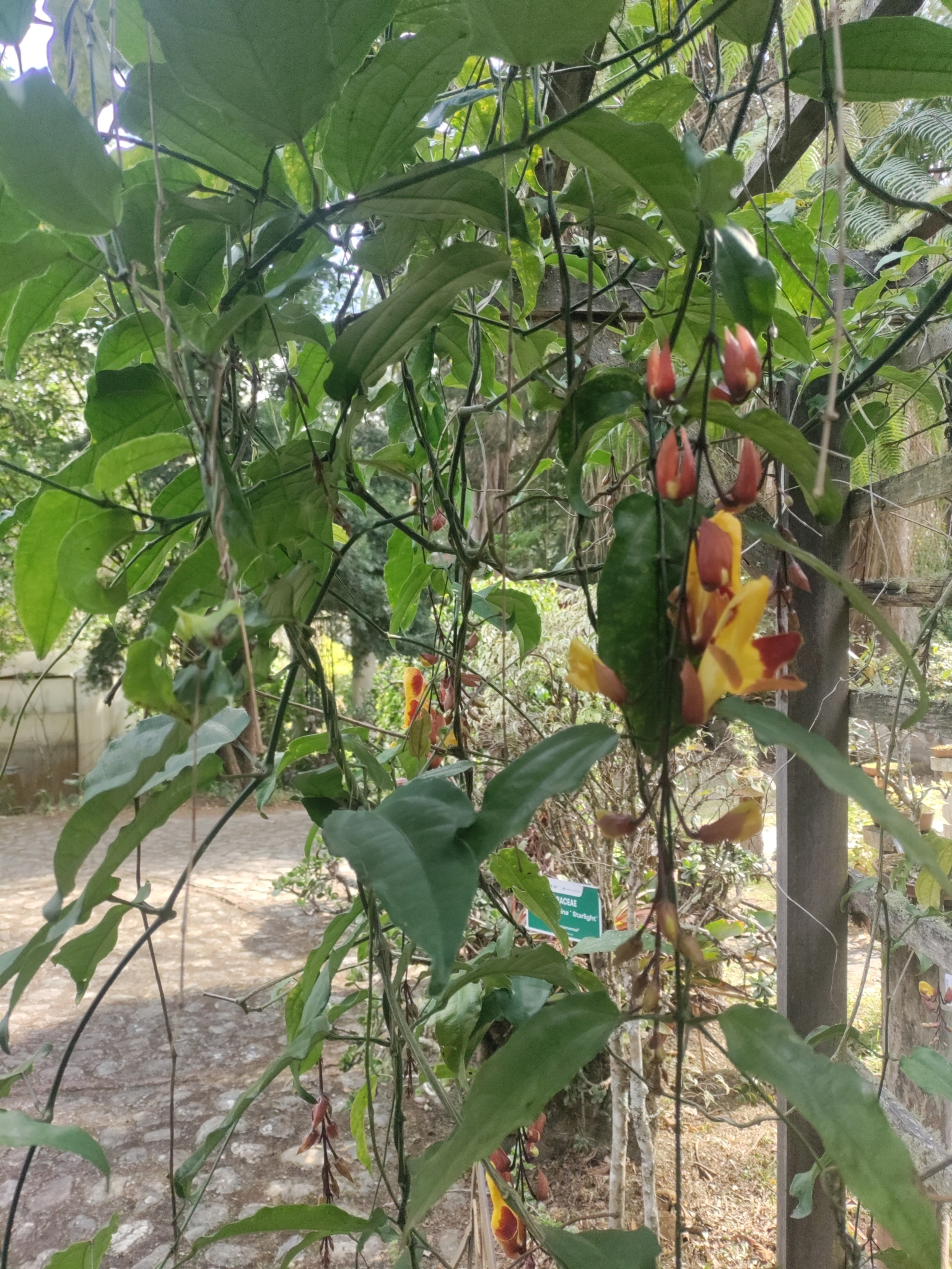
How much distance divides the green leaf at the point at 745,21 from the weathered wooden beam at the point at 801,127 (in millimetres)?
309

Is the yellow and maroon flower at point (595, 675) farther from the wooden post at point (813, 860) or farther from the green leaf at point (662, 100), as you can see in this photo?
the wooden post at point (813, 860)

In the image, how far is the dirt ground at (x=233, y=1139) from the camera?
1.68 m

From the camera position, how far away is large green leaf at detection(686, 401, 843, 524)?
291mm

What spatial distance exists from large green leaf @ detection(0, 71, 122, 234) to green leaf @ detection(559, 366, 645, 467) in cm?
20

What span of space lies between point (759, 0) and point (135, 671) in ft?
1.30

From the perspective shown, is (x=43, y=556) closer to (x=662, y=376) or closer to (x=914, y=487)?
(x=662, y=376)

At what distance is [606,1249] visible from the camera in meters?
0.36

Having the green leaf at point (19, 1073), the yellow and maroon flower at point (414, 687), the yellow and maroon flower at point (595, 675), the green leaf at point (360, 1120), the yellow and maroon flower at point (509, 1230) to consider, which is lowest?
the yellow and maroon flower at point (509, 1230)

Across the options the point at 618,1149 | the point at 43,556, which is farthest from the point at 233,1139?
the point at 43,556

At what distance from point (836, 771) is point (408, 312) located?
0.26 metres

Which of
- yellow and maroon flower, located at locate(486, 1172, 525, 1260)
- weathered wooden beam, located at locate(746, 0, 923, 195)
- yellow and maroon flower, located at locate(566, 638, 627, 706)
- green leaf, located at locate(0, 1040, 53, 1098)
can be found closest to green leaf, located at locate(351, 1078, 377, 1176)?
yellow and maroon flower, located at locate(486, 1172, 525, 1260)

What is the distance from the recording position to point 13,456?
545 centimetres

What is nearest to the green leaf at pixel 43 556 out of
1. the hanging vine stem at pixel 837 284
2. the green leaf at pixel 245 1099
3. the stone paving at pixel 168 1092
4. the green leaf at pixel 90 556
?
the green leaf at pixel 90 556

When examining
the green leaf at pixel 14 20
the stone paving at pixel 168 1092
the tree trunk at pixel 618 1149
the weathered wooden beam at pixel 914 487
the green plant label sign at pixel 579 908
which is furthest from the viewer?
the stone paving at pixel 168 1092
